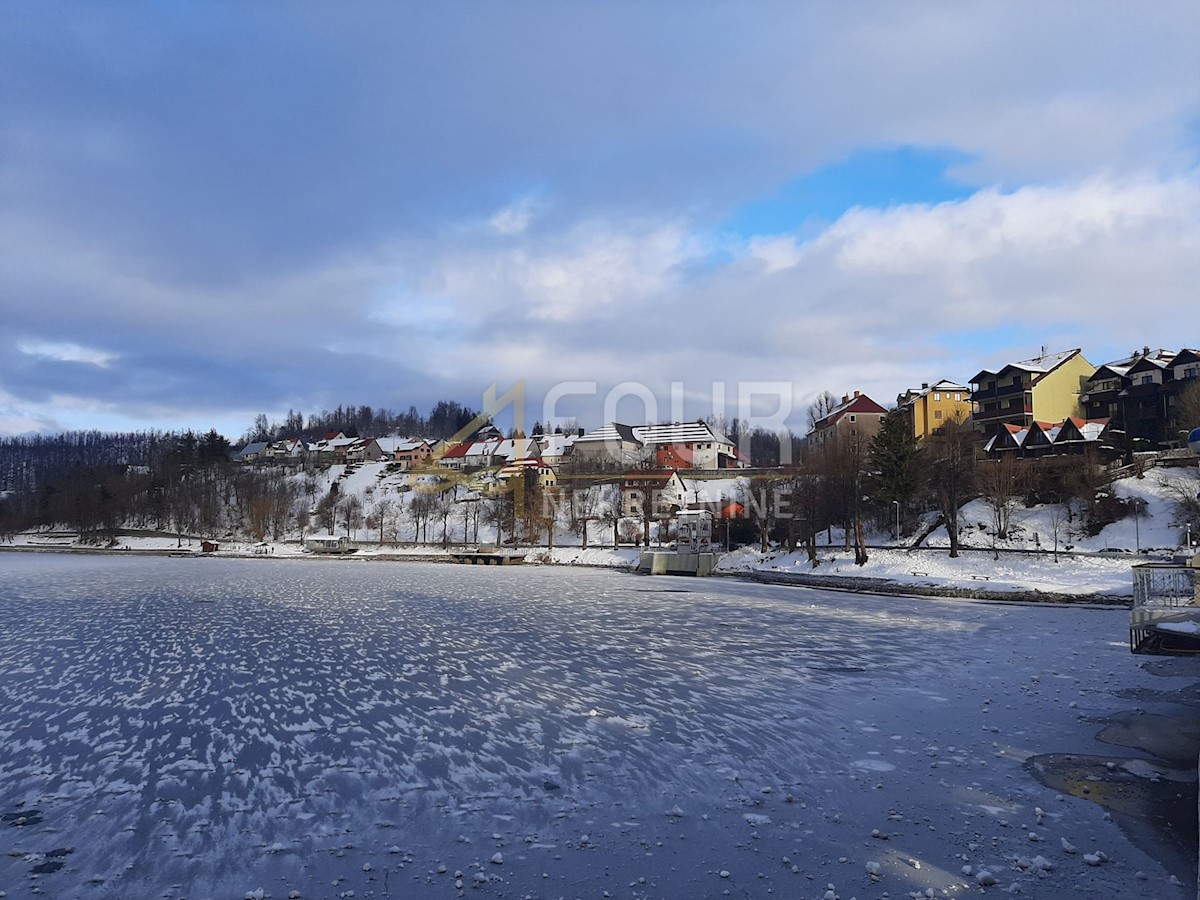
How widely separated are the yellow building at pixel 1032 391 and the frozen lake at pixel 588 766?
45.8 metres

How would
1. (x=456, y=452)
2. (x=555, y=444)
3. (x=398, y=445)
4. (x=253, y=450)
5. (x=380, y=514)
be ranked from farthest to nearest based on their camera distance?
(x=253, y=450) → (x=398, y=445) → (x=456, y=452) → (x=555, y=444) → (x=380, y=514)

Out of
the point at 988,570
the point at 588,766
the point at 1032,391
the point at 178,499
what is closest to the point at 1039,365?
the point at 1032,391

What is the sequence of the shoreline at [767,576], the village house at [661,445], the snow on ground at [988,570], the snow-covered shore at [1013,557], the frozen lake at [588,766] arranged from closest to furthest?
1. the frozen lake at [588,766]
2. the shoreline at [767,576]
3. the snow on ground at [988,570]
4. the snow-covered shore at [1013,557]
5. the village house at [661,445]

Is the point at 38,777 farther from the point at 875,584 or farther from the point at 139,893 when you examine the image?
the point at 875,584

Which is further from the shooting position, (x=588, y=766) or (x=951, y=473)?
(x=951, y=473)

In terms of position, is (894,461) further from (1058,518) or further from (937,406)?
(937,406)

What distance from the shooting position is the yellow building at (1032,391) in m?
60.7

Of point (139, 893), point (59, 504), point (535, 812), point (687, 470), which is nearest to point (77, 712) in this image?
point (139, 893)

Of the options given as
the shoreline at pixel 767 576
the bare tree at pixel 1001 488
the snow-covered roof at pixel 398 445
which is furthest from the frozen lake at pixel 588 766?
the snow-covered roof at pixel 398 445

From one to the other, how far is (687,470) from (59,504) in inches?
3651

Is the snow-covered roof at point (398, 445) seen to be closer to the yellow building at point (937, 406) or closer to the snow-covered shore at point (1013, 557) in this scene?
the snow-covered shore at point (1013, 557)

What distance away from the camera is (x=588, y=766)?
9.91 meters

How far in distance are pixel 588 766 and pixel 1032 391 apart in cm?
6201

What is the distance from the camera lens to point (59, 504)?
362ft
